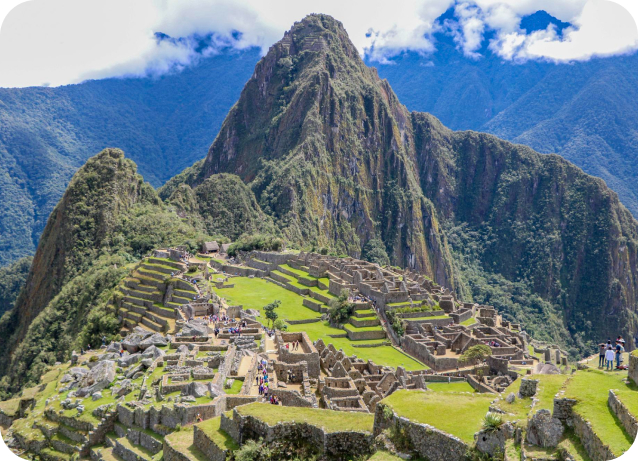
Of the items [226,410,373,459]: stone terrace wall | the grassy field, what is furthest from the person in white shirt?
the grassy field

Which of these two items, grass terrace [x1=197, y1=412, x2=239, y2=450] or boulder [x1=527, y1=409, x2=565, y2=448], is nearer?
boulder [x1=527, y1=409, x2=565, y2=448]

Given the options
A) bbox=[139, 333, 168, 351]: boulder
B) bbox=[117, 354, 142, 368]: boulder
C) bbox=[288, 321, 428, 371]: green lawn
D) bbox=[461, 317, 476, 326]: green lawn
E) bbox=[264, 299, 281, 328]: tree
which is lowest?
bbox=[117, 354, 142, 368]: boulder

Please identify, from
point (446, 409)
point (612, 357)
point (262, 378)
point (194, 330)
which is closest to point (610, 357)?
point (612, 357)

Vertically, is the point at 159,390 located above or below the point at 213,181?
below

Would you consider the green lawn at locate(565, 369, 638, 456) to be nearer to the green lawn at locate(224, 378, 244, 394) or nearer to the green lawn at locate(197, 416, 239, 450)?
the green lawn at locate(197, 416, 239, 450)

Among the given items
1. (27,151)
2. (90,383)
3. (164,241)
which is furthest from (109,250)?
(27,151)

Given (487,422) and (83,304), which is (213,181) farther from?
(487,422)

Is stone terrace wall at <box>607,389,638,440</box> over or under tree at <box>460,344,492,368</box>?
under
